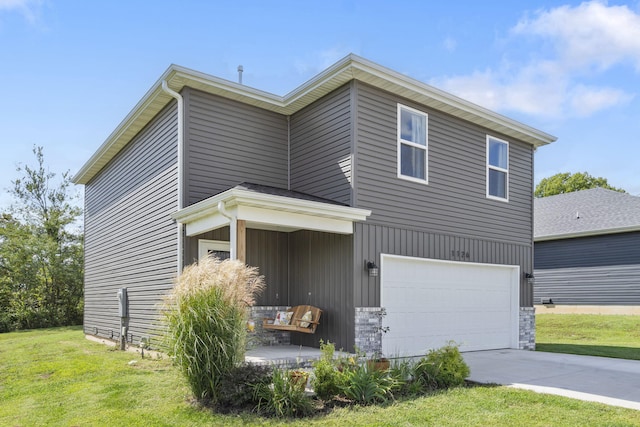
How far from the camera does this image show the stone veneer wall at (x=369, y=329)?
854 cm

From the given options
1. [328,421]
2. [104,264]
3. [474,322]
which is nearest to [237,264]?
[328,421]

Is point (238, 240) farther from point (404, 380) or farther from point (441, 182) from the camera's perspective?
point (441, 182)

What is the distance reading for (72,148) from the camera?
23547 mm

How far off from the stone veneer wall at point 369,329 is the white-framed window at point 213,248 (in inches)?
110

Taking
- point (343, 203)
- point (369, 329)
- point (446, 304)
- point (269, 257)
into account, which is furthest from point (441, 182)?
point (269, 257)

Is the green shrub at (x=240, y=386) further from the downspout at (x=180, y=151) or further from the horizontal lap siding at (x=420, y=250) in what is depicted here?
the downspout at (x=180, y=151)

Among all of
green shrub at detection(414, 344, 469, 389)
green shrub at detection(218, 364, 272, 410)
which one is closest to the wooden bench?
green shrub at detection(414, 344, 469, 389)

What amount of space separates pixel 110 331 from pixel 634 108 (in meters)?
22.8

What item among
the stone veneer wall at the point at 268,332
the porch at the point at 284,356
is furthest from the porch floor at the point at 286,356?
the stone veneer wall at the point at 268,332

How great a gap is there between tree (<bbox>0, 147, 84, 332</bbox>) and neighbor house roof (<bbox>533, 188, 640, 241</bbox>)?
62.4 ft

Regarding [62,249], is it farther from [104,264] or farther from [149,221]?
[149,221]

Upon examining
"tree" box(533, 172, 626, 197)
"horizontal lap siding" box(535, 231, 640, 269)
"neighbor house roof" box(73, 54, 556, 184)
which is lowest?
"horizontal lap siding" box(535, 231, 640, 269)

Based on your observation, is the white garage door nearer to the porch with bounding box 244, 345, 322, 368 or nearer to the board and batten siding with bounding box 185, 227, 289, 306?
the porch with bounding box 244, 345, 322, 368

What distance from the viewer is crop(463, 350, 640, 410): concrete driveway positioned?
655 cm
